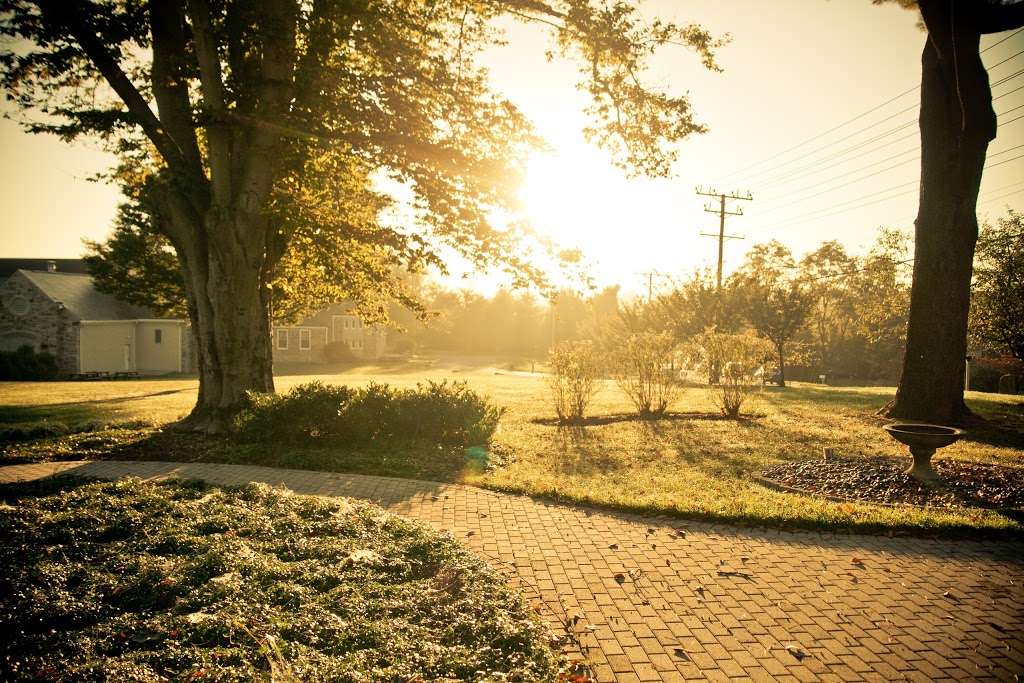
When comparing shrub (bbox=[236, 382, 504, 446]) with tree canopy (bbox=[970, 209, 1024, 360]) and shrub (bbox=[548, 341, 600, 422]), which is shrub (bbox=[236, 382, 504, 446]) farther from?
tree canopy (bbox=[970, 209, 1024, 360])

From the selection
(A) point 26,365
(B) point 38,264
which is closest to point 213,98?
(A) point 26,365

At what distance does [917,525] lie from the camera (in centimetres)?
646

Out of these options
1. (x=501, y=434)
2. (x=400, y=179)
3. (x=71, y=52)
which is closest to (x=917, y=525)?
(x=501, y=434)

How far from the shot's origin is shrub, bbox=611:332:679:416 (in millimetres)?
14797

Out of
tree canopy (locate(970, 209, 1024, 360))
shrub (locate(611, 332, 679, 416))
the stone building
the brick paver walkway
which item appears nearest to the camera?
the brick paver walkway

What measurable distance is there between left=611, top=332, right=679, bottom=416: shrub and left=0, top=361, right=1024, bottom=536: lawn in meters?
0.84

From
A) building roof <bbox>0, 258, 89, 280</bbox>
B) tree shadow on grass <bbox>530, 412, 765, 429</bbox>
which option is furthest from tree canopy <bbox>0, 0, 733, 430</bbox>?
building roof <bbox>0, 258, 89, 280</bbox>

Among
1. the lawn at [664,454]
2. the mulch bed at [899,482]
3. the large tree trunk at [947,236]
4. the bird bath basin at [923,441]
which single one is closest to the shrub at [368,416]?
the lawn at [664,454]

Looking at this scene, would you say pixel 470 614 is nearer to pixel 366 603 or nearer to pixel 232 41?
pixel 366 603

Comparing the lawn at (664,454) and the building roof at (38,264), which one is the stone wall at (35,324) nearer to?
the building roof at (38,264)

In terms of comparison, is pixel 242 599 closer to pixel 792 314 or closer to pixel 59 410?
pixel 59 410

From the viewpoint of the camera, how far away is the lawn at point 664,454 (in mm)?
6875

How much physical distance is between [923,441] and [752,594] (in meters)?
5.25

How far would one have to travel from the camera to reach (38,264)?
45.3 m
